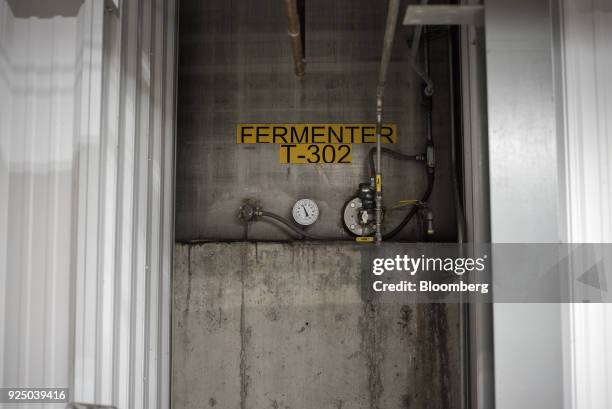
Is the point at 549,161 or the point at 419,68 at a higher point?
the point at 419,68

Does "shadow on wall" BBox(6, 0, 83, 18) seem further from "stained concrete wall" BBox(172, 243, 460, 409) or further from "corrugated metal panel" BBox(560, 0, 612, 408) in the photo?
"corrugated metal panel" BBox(560, 0, 612, 408)

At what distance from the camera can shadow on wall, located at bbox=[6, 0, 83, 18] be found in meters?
1.50

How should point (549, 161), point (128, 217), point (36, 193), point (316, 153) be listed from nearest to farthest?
point (36, 193) < point (549, 161) < point (128, 217) < point (316, 153)

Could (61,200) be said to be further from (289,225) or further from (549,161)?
(549,161)

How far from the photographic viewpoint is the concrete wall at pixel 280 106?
9.14 ft

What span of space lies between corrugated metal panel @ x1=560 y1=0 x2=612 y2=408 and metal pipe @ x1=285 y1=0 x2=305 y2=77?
1150mm

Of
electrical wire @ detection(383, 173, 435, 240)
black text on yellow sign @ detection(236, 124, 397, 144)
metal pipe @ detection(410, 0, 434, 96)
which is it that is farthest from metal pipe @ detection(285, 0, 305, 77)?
electrical wire @ detection(383, 173, 435, 240)

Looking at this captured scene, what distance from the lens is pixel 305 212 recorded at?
2717 mm

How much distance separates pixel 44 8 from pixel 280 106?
154 cm

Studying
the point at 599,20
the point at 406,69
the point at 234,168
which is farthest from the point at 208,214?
the point at 599,20

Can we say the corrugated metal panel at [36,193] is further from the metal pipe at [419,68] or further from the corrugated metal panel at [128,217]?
the metal pipe at [419,68]

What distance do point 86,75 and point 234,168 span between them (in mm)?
1350

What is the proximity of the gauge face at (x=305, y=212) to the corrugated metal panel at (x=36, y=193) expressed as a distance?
144 centimetres

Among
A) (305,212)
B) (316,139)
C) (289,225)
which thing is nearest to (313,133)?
(316,139)
